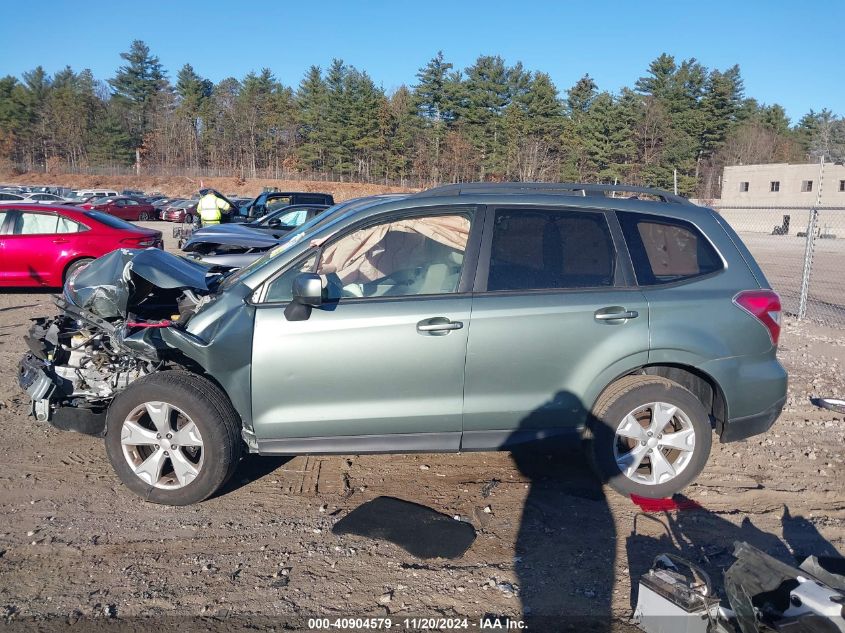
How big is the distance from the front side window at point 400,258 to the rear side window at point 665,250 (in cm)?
111

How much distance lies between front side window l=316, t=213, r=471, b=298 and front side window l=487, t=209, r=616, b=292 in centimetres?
25

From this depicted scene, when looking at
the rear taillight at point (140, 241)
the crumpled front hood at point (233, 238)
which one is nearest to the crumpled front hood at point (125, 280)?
the crumpled front hood at point (233, 238)

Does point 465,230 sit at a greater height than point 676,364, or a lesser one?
greater

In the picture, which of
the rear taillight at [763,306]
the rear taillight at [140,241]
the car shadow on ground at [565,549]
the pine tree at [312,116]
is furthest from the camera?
the pine tree at [312,116]

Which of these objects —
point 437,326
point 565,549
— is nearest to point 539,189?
point 437,326

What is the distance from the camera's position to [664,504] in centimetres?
442

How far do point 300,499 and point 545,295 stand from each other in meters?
2.02

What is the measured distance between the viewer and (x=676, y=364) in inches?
175

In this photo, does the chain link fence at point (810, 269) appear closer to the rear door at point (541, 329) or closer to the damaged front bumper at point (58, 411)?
the rear door at point (541, 329)

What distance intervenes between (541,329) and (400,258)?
99 centimetres

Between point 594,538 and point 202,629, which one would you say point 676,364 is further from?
point 202,629

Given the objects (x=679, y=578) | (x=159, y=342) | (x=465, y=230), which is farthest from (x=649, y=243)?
(x=159, y=342)

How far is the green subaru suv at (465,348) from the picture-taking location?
13.5 feet

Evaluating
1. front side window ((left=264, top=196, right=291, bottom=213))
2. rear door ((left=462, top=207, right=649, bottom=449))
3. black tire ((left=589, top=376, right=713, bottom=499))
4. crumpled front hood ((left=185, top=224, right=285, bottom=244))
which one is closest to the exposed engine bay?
rear door ((left=462, top=207, right=649, bottom=449))
